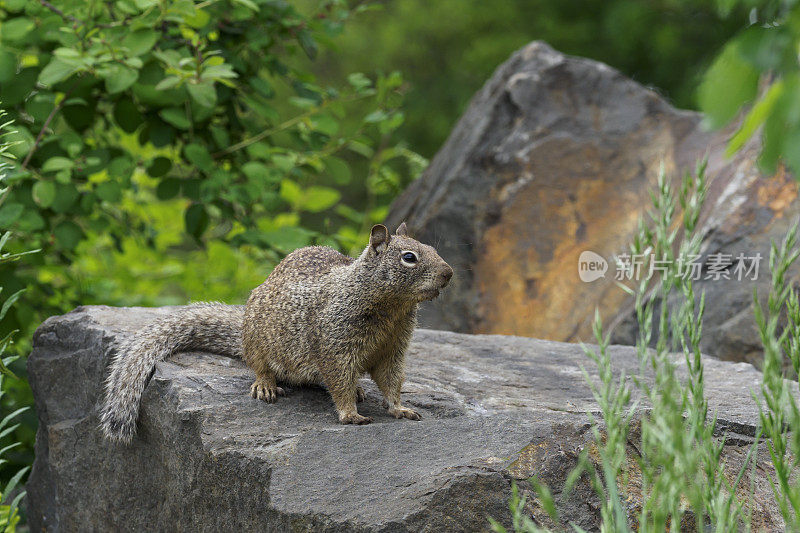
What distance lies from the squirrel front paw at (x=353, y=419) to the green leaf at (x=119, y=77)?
7.23ft

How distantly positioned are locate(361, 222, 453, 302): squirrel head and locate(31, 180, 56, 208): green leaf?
207 cm

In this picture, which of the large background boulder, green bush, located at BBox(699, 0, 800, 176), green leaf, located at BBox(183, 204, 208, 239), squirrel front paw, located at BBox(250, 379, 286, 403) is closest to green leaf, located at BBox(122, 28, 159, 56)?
green leaf, located at BBox(183, 204, 208, 239)

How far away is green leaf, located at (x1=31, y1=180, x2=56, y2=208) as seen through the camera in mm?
4578

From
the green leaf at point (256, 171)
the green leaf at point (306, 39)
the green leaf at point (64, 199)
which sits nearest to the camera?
the green leaf at point (64, 199)

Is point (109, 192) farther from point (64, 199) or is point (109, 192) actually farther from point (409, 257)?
point (409, 257)

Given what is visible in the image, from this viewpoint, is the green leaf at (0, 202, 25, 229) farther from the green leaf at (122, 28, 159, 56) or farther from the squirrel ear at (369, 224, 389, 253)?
the squirrel ear at (369, 224, 389, 253)

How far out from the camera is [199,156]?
505 cm

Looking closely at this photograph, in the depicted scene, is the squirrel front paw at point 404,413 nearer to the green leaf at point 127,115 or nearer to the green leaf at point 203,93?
the green leaf at point 203,93

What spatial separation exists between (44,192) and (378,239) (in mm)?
2110

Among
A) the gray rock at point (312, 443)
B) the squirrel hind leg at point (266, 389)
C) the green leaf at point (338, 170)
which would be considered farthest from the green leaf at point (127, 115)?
the squirrel hind leg at point (266, 389)

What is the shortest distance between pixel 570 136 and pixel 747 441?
3662 millimetres

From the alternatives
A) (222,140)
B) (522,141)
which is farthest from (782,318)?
(222,140)

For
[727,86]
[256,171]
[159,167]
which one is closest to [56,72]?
[159,167]

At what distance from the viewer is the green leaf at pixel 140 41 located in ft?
14.6
